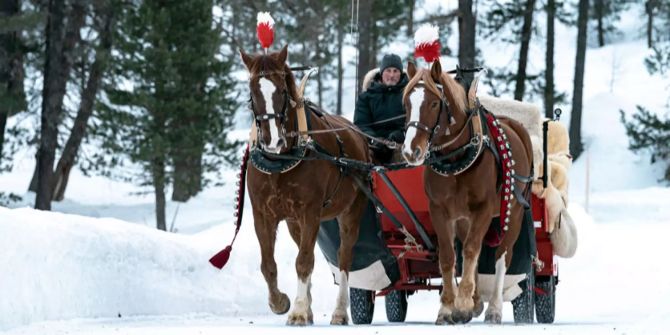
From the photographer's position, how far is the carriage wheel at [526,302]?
1101 cm

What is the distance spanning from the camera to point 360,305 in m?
11.8

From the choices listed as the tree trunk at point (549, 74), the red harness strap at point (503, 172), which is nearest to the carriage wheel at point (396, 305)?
the red harness strap at point (503, 172)

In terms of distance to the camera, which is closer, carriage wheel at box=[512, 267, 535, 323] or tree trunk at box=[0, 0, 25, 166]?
carriage wheel at box=[512, 267, 535, 323]

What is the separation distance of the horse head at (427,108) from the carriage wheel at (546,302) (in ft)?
9.86

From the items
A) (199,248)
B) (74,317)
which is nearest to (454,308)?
(74,317)

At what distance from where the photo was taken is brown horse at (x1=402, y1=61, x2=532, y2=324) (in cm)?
929

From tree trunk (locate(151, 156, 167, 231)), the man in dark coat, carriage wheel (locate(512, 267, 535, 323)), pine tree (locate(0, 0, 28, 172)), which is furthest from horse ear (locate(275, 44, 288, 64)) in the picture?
tree trunk (locate(151, 156, 167, 231))

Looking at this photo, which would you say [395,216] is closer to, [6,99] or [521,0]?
[6,99]

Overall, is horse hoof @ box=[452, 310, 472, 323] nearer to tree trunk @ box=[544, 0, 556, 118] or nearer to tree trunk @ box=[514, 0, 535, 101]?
tree trunk @ box=[514, 0, 535, 101]

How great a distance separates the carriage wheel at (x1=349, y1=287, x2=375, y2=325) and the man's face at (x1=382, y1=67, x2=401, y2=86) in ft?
6.69

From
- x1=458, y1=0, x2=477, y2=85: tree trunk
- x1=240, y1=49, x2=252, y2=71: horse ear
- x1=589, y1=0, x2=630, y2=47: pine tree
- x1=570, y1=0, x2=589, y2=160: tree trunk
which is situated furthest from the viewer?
x1=589, y1=0, x2=630, y2=47: pine tree

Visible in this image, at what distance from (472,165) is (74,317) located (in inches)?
159

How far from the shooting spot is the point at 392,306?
484 inches

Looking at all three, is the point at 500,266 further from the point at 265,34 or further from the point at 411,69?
the point at 265,34
